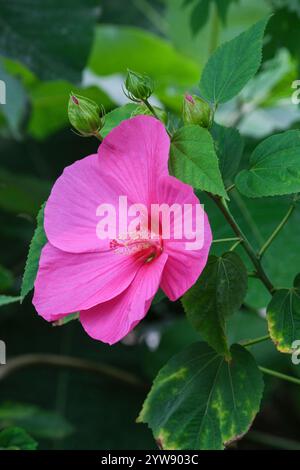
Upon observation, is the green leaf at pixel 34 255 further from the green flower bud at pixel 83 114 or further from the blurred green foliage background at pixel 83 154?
the blurred green foliage background at pixel 83 154

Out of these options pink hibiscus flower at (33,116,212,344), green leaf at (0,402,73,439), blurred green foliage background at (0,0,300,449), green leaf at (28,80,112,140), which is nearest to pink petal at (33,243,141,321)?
pink hibiscus flower at (33,116,212,344)

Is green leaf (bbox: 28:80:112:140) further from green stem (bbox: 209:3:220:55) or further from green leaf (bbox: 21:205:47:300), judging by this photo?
green leaf (bbox: 21:205:47:300)

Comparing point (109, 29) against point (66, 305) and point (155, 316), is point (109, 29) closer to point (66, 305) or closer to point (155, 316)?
point (155, 316)

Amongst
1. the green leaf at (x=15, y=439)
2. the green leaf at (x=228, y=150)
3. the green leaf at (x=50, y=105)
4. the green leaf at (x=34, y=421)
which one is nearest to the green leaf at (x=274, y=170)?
the green leaf at (x=228, y=150)

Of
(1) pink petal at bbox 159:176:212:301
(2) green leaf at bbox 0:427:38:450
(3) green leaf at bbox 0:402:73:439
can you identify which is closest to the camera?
(1) pink petal at bbox 159:176:212:301

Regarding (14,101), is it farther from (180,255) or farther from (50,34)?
(180,255)

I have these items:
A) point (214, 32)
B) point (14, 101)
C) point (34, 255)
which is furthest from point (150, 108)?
point (214, 32)
